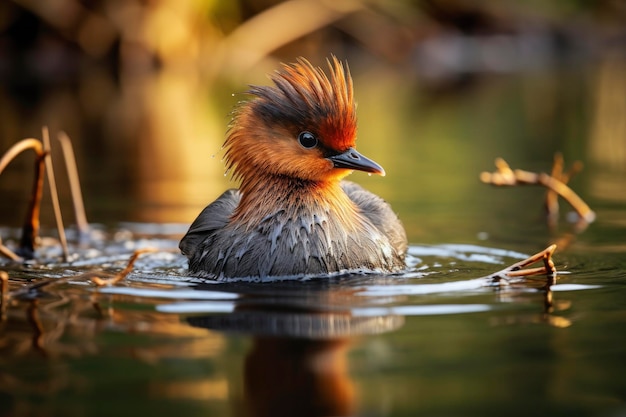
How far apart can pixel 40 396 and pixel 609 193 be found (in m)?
7.48

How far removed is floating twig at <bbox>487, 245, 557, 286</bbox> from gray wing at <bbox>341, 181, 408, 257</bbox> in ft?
3.89

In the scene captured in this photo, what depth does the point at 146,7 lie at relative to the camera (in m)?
24.7

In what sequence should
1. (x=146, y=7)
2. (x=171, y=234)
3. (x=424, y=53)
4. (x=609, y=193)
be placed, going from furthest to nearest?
1. (x=424, y=53)
2. (x=146, y=7)
3. (x=609, y=193)
4. (x=171, y=234)

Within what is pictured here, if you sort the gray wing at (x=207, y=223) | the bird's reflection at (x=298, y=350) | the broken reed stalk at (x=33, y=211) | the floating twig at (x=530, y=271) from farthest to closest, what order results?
the broken reed stalk at (x=33, y=211)
the gray wing at (x=207, y=223)
the floating twig at (x=530, y=271)
the bird's reflection at (x=298, y=350)

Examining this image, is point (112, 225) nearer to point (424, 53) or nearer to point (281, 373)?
point (281, 373)

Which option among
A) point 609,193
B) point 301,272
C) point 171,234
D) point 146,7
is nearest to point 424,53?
point 146,7

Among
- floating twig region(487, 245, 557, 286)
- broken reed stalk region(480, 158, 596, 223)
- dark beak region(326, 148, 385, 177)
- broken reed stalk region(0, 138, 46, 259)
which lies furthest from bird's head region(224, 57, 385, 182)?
broken reed stalk region(480, 158, 596, 223)

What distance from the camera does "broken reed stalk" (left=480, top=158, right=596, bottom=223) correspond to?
826 centimetres

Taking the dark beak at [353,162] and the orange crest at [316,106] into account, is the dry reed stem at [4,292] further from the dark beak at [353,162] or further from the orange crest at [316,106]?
the dark beak at [353,162]

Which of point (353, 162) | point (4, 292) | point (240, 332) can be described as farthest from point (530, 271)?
point (4, 292)

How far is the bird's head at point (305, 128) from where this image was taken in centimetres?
671

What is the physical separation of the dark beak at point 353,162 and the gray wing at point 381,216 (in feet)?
2.32

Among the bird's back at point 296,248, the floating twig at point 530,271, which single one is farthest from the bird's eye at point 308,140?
the floating twig at point 530,271

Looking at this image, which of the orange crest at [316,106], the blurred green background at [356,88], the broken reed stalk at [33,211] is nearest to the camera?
the orange crest at [316,106]
